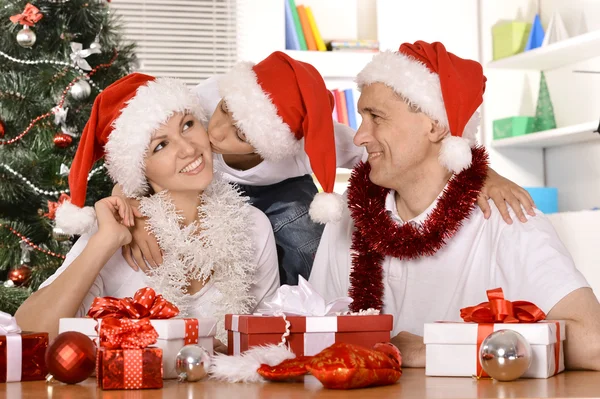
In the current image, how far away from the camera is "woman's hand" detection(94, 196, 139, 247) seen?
6.50 ft

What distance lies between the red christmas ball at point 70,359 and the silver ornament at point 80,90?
2019mm

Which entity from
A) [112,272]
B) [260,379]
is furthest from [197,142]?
[260,379]

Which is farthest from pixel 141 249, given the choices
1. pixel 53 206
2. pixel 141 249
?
pixel 53 206

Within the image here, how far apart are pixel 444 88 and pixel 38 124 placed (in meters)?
1.82

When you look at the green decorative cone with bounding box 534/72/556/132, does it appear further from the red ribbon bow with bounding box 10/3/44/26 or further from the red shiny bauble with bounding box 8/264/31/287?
the red shiny bauble with bounding box 8/264/31/287

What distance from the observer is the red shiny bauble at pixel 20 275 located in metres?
3.16

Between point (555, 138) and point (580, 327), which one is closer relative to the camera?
point (580, 327)

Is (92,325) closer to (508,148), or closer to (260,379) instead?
(260,379)

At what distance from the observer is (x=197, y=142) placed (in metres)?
2.10

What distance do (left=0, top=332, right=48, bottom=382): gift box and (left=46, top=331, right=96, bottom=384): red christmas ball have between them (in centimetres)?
10

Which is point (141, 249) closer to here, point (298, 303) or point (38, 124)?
point (298, 303)

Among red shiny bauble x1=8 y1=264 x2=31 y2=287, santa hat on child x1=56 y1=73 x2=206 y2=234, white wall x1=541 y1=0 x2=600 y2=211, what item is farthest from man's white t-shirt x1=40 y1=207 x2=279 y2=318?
white wall x1=541 y1=0 x2=600 y2=211

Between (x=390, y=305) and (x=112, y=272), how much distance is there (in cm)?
73

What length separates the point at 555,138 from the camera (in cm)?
453
